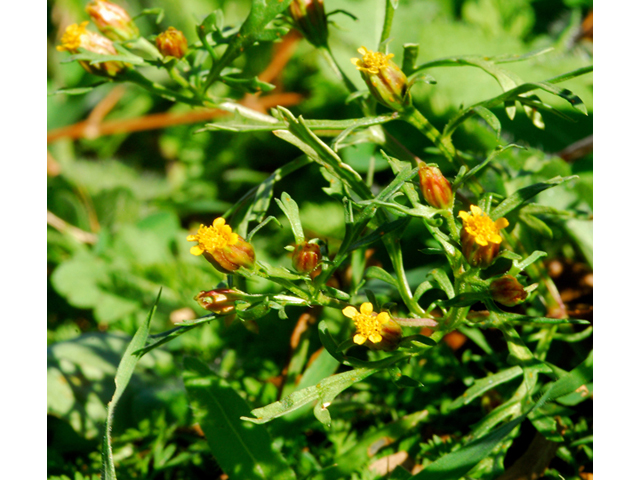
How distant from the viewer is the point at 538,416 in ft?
3.55

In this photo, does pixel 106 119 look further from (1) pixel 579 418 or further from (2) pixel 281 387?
(1) pixel 579 418

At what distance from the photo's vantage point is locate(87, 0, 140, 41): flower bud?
119 centimetres

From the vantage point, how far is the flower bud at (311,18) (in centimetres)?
115

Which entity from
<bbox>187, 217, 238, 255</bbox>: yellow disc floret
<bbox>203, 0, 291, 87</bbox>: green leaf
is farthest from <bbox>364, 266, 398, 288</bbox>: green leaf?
<bbox>203, 0, 291, 87</bbox>: green leaf

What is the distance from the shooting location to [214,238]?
0.92m

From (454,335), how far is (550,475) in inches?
16.8

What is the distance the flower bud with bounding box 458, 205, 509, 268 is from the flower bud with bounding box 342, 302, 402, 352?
0.53 ft

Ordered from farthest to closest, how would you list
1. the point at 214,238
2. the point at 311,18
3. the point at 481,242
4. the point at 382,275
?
A: the point at 311,18 → the point at 382,275 → the point at 214,238 → the point at 481,242

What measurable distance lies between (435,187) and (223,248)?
1.18 ft

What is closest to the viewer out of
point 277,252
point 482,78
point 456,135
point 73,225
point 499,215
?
point 499,215

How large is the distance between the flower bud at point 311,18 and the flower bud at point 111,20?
0.37 meters

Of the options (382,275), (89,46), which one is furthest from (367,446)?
(89,46)

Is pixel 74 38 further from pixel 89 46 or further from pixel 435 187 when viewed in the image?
pixel 435 187

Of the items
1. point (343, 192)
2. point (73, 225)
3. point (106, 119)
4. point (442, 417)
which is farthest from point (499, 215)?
point (106, 119)
